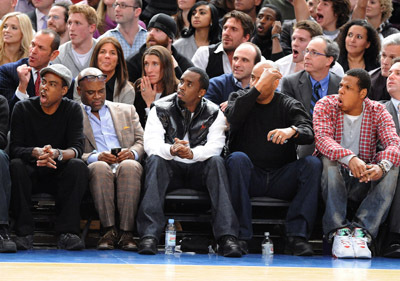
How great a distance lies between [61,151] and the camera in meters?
6.22

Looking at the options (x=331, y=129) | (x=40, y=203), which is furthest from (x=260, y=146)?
(x=40, y=203)

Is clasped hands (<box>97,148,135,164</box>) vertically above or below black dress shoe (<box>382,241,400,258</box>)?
above

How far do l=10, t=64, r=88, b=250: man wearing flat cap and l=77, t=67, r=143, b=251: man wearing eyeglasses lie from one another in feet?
0.54

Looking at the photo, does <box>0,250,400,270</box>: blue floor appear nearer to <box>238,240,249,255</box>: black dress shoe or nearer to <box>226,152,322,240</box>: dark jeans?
<box>238,240,249,255</box>: black dress shoe

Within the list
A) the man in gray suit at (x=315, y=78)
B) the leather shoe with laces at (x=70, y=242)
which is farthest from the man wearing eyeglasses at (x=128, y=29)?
the leather shoe with laces at (x=70, y=242)

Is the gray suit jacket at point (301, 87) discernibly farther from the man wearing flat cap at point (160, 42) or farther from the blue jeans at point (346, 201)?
the man wearing flat cap at point (160, 42)

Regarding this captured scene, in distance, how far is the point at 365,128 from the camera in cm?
662

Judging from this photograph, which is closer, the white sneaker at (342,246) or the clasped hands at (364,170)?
the white sneaker at (342,246)

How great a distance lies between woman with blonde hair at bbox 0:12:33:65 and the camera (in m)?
7.79

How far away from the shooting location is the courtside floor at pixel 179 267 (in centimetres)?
469

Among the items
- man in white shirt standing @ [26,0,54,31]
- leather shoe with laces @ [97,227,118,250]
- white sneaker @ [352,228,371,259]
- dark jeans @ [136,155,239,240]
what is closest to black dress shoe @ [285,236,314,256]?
white sneaker @ [352,228,371,259]

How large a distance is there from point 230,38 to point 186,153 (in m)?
2.36

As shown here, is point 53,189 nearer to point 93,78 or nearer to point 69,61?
point 93,78

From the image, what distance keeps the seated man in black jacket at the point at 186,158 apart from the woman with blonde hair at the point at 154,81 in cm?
62
